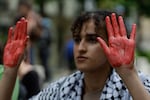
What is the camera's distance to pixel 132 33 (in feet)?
15.0

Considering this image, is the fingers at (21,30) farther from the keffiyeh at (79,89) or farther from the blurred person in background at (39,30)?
the blurred person in background at (39,30)

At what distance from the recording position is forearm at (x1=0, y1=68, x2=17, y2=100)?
16.1 feet

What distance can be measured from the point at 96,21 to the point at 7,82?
28.9 inches

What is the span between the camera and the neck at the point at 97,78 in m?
4.93

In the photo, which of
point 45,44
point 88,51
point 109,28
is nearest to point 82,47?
point 88,51

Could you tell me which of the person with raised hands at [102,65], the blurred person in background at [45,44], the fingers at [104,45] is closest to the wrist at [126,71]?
the person with raised hands at [102,65]

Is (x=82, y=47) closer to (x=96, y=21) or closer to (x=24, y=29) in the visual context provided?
(x=96, y=21)

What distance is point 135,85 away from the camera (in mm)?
4449

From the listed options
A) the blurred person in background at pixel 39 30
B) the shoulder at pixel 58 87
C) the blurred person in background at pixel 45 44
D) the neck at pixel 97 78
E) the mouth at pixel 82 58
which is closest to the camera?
the mouth at pixel 82 58

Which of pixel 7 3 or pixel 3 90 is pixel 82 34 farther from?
pixel 7 3

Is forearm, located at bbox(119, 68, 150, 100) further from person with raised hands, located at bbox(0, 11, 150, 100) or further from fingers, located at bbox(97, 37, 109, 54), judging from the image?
fingers, located at bbox(97, 37, 109, 54)

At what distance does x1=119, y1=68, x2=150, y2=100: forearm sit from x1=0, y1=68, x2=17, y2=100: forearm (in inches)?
32.4

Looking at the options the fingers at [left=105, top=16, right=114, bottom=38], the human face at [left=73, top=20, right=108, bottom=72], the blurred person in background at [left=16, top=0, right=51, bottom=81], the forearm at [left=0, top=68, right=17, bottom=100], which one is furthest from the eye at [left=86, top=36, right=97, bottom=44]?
the blurred person in background at [left=16, top=0, right=51, bottom=81]

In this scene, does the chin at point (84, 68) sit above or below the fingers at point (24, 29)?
below
